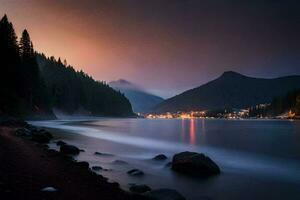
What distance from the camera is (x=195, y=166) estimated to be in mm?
20391

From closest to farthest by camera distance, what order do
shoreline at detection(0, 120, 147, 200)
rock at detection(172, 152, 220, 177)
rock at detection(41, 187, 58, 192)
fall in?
shoreline at detection(0, 120, 147, 200), rock at detection(41, 187, 58, 192), rock at detection(172, 152, 220, 177)

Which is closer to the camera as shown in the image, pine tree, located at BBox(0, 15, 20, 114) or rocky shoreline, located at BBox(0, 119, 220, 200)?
rocky shoreline, located at BBox(0, 119, 220, 200)

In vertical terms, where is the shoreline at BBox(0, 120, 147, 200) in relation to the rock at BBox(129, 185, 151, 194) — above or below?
above

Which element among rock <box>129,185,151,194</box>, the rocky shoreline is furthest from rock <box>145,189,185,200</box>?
rock <box>129,185,151,194</box>

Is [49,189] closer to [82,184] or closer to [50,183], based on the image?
[50,183]

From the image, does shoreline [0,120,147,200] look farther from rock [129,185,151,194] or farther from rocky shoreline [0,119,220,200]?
rock [129,185,151,194]

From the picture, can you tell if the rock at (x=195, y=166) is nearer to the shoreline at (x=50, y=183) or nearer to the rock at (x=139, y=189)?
the rock at (x=139, y=189)

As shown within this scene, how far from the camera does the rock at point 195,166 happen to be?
66.5 ft

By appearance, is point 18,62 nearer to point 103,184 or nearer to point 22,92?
point 22,92

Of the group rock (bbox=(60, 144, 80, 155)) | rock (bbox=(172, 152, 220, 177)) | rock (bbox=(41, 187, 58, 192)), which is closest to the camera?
rock (bbox=(41, 187, 58, 192))

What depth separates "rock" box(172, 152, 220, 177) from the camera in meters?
20.3

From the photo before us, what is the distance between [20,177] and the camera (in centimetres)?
1251

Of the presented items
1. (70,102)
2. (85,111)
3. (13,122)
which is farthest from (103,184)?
(85,111)

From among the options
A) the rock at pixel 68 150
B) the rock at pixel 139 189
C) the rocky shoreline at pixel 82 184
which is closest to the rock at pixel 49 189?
the rocky shoreline at pixel 82 184
